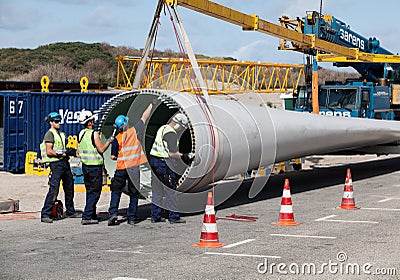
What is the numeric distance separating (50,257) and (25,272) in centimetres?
91

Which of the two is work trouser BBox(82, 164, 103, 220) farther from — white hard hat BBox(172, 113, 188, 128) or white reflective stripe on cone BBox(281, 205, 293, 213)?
white reflective stripe on cone BBox(281, 205, 293, 213)

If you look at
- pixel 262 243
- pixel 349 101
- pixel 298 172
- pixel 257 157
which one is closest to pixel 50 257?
pixel 262 243

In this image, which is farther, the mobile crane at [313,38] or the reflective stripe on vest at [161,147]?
the mobile crane at [313,38]

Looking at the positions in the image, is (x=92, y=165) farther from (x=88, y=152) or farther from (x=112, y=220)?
(x=112, y=220)

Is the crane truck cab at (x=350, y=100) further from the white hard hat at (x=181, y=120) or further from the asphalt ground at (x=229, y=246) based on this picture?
the white hard hat at (x=181, y=120)

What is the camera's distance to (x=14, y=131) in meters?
22.5

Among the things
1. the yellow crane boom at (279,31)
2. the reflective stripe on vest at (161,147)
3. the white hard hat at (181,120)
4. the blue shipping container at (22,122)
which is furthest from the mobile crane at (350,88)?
the reflective stripe on vest at (161,147)

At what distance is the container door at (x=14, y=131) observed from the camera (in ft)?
72.8

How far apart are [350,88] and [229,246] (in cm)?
1335

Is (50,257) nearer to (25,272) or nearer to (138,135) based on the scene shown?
(25,272)

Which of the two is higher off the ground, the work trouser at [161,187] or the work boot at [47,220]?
the work trouser at [161,187]

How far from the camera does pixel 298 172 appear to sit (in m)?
21.5

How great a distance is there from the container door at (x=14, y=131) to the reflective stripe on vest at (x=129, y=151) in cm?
1032

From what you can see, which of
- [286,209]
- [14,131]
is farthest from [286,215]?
[14,131]
